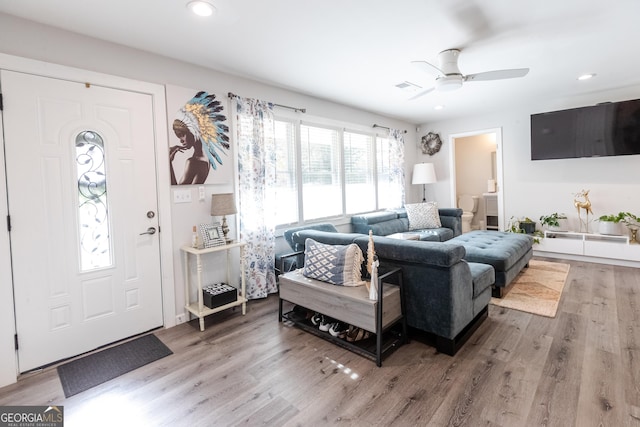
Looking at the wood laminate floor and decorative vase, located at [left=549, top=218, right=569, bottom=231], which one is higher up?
decorative vase, located at [left=549, top=218, right=569, bottom=231]

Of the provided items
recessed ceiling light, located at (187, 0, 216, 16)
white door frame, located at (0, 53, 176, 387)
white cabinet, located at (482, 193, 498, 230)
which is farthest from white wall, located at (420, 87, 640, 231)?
white door frame, located at (0, 53, 176, 387)

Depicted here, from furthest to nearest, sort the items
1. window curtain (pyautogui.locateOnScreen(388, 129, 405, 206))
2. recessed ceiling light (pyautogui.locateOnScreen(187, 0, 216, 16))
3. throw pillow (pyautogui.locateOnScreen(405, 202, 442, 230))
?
1. window curtain (pyautogui.locateOnScreen(388, 129, 405, 206))
2. throw pillow (pyautogui.locateOnScreen(405, 202, 442, 230))
3. recessed ceiling light (pyautogui.locateOnScreen(187, 0, 216, 16))

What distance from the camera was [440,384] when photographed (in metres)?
1.97

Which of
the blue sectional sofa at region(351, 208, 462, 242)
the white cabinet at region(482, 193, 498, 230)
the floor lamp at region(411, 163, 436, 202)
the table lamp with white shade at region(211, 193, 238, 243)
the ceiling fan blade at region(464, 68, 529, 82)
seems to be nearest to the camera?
the ceiling fan blade at region(464, 68, 529, 82)

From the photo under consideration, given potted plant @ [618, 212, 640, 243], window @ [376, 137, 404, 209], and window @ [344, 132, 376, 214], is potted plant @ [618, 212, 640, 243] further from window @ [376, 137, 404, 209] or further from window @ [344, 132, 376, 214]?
window @ [344, 132, 376, 214]

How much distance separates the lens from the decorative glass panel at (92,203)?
2.43 meters

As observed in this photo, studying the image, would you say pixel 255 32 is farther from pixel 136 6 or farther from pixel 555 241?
pixel 555 241

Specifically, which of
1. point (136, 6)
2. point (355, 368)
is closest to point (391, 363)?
point (355, 368)

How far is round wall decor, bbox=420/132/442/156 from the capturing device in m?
6.25

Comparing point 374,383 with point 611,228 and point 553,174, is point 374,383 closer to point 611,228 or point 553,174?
point 611,228

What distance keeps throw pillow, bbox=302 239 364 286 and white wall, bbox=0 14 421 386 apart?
47.7 inches

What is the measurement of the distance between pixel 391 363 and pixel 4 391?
8.56ft

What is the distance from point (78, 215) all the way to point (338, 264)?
6.91 feet

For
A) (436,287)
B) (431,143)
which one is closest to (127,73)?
(436,287)
